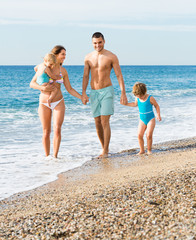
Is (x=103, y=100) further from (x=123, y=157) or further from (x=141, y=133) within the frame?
(x=123, y=157)

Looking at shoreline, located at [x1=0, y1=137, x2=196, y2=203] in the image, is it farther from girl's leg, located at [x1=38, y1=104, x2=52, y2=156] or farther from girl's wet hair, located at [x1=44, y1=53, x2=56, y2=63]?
girl's wet hair, located at [x1=44, y1=53, x2=56, y2=63]

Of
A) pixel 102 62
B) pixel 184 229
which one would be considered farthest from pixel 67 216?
pixel 102 62

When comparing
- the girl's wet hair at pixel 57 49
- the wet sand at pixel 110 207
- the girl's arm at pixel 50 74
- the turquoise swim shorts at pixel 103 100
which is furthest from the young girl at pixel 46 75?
the wet sand at pixel 110 207

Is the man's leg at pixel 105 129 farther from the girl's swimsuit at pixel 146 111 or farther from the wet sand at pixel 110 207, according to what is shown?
the wet sand at pixel 110 207

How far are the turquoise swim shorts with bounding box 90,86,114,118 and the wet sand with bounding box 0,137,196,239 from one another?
1466mm

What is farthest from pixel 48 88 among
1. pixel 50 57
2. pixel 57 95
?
pixel 50 57

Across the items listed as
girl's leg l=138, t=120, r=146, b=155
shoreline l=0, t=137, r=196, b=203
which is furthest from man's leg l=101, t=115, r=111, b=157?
girl's leg l=138, t=120, r=146, b=155

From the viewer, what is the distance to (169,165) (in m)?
5.11

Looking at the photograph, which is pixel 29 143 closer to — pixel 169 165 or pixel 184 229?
pixel 169 165

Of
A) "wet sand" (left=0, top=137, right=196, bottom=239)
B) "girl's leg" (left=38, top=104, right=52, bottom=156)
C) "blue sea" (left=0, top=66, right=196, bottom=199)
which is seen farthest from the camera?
"girl's leg" (left=38, top=104, right=52, bottom=156)

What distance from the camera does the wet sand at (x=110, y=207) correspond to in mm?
2908

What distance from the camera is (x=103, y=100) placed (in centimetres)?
633

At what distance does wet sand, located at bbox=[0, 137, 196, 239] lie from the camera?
291 cm

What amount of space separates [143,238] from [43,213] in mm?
1083
